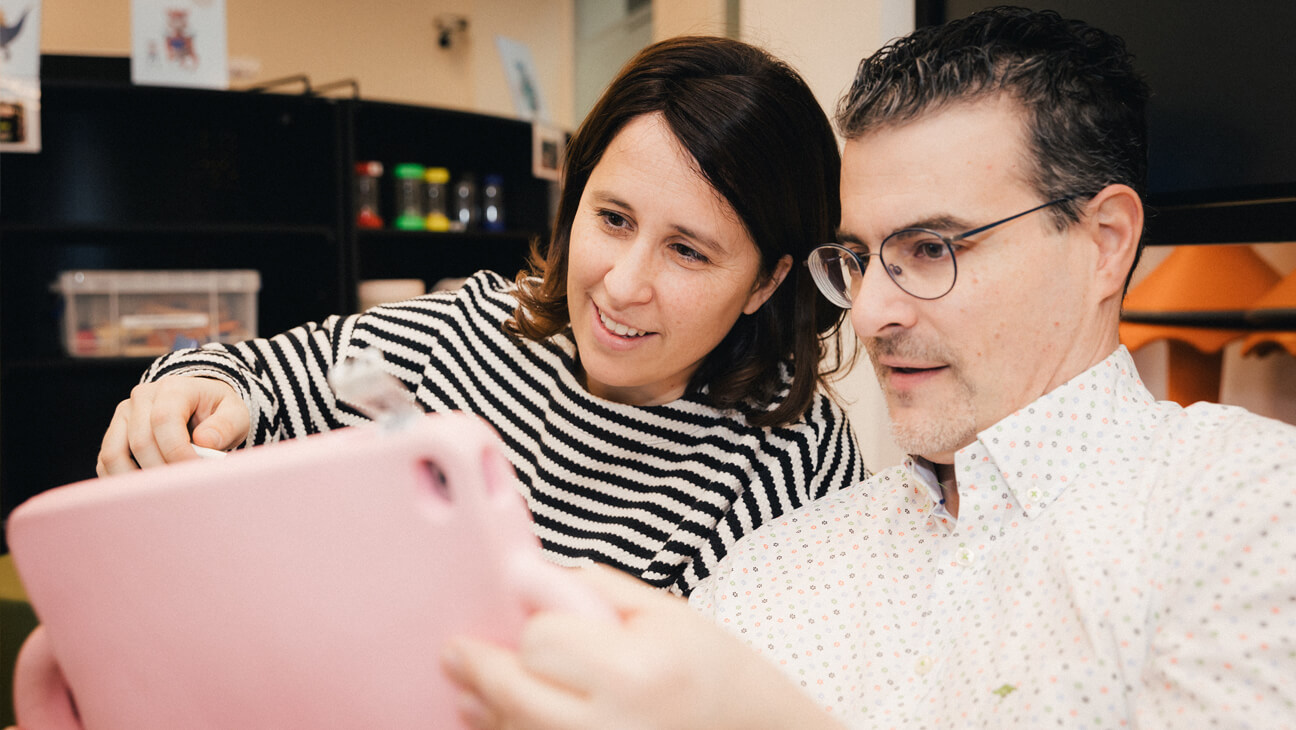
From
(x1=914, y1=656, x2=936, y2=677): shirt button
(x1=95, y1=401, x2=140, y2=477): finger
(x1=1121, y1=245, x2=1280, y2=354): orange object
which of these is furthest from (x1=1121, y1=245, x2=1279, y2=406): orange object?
(x1=95, y1=401, x2=140, y2=477): finger

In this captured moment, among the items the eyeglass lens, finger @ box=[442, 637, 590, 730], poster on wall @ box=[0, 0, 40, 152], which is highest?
poster on wall @ box=[0, 0, 40, 152]

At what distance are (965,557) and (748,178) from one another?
54 cm

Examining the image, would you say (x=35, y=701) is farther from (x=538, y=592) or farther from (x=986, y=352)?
(x=986, y=352)

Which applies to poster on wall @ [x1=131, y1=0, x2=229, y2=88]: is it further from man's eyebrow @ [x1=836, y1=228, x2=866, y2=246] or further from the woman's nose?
man's eyebrow @ [x1=836, y1=228, x2=866, y2=246]

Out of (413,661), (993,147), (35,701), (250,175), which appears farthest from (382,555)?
(250,175)

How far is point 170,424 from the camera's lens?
3.07ft

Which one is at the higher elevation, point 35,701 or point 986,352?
point 986,352

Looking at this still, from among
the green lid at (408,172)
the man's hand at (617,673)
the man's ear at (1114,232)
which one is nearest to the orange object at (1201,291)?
the man's ear at (1114,232)

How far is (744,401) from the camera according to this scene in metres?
1.32

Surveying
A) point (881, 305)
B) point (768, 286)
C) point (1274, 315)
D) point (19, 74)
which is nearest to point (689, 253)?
point (768, 286)

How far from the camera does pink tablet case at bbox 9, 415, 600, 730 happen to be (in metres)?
0.48

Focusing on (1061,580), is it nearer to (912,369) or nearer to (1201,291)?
(912,369)

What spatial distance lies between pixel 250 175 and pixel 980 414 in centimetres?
292

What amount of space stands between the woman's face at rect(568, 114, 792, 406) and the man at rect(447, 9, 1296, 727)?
17 centimetres
